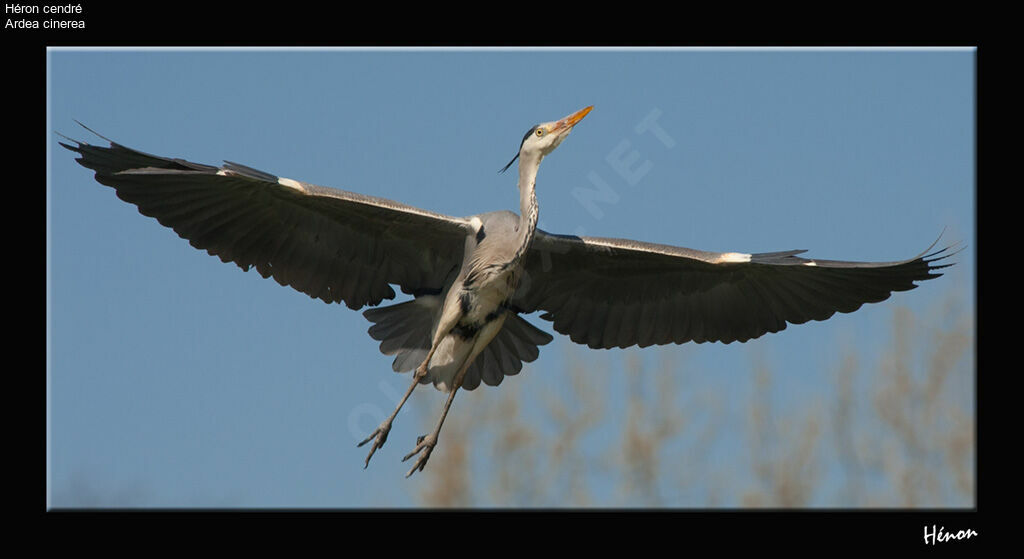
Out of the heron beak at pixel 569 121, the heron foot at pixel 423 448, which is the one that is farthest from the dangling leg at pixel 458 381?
the heron beak at pixel 569 121

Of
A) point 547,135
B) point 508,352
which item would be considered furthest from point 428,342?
point 547,135

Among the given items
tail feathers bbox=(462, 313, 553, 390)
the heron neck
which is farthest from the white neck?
tail feathers bbox=(462, 313, 553, 390)

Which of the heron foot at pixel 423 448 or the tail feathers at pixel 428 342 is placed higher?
the tail feathers at pixel 428 342

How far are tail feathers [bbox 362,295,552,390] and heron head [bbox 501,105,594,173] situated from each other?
135cm

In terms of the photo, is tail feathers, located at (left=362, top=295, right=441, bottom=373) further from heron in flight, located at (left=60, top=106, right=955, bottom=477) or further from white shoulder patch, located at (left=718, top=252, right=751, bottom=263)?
white shoulder patch, located at (left=718, top=252, right=751, bottom=263)

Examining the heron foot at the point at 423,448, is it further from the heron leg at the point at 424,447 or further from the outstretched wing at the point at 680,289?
the outstretched wing at the point at 680,289

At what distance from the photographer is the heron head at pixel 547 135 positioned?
33.8 ft

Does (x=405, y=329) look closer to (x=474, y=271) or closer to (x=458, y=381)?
(x=458, y=381)

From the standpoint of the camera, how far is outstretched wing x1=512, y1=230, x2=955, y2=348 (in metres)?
10.4

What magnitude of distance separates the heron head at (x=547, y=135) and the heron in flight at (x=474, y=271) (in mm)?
12

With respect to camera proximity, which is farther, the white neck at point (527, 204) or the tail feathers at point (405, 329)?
the tail feathers at point (405, 329)

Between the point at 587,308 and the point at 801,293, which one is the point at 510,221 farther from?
the point at 801,293

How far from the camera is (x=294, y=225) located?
33.2ft

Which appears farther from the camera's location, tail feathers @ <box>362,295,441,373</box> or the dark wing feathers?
tail feathers @ <box>362,295,441,373</box>
